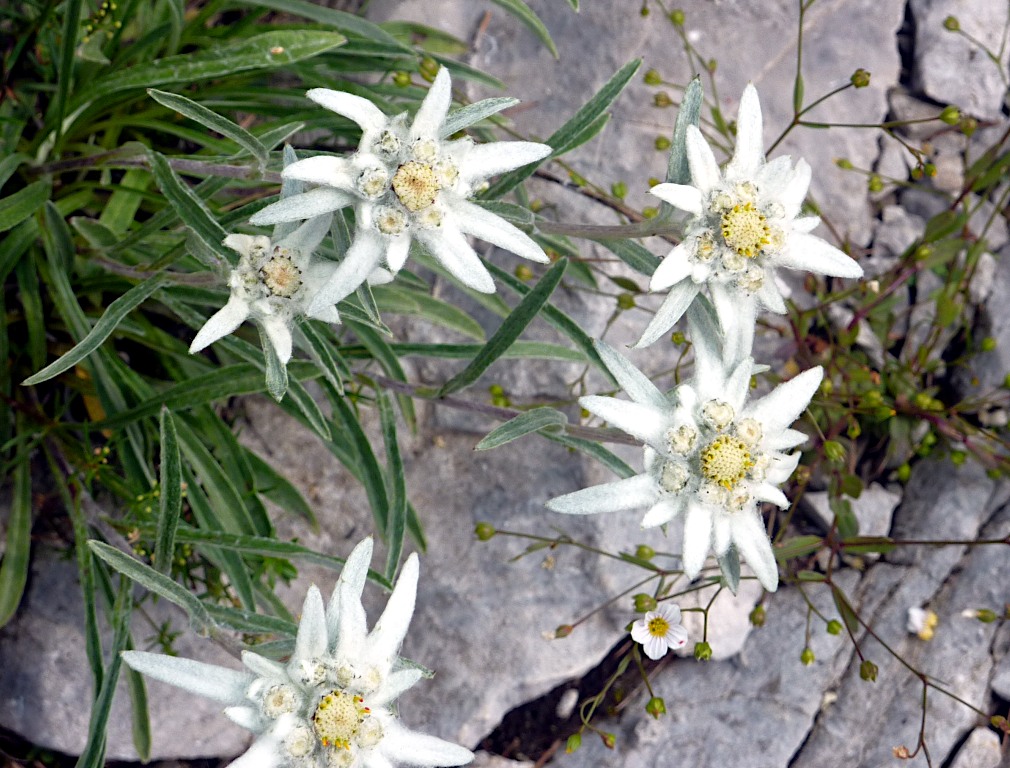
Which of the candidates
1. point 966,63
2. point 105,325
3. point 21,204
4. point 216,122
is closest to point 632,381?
point 216,122

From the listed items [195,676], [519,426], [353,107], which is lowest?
[195,676]

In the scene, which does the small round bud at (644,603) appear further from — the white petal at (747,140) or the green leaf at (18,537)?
the green leaf at (18,537)

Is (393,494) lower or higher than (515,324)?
lower

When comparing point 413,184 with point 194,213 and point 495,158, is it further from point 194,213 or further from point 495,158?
point 194,213

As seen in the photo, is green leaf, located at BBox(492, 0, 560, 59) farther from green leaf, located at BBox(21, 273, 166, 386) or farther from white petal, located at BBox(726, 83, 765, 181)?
green leaf, located at BBox(21, 273, 166, 386)

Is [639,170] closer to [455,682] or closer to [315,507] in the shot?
[315,507]

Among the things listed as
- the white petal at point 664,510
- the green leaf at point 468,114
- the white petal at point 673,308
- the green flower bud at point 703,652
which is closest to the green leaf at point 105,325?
the green leaf at point 468,114

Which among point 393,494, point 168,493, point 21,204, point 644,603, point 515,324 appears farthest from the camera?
point 644,603
